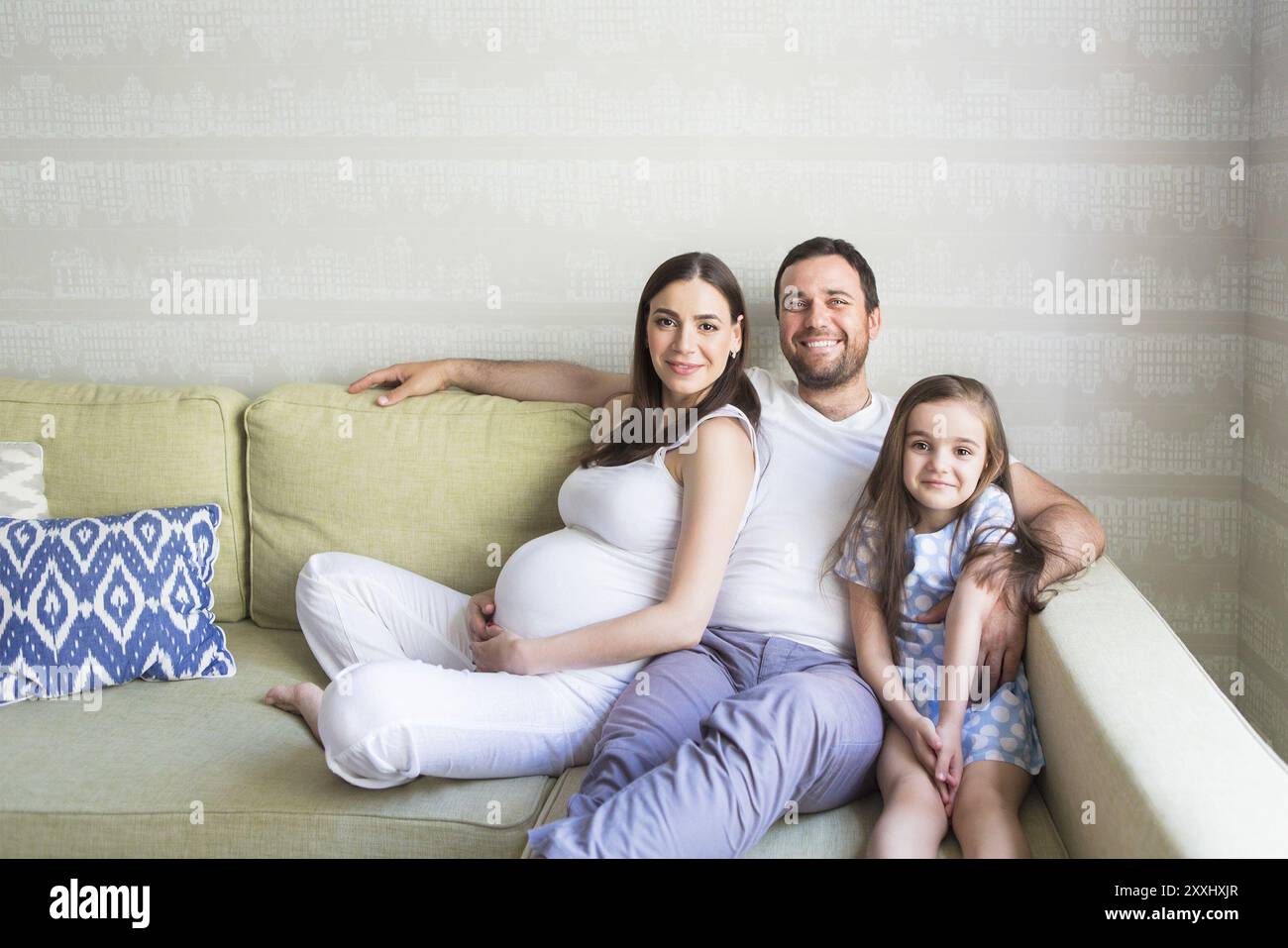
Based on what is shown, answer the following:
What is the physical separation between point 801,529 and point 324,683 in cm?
90

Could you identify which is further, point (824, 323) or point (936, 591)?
point (824, 323)

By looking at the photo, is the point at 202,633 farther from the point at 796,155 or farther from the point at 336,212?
the point at 796,155

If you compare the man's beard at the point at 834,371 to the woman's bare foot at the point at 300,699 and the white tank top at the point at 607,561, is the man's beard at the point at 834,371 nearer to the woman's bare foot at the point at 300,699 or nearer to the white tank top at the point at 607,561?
the white tank top at the point at 607,561

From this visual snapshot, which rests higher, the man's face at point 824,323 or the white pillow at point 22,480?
the man's face at point 824,323

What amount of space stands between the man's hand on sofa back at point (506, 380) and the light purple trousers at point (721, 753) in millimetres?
645

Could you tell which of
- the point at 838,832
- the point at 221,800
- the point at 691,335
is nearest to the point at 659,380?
the point at 691,335

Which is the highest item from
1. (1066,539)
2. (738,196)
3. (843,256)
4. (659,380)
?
(738,196)

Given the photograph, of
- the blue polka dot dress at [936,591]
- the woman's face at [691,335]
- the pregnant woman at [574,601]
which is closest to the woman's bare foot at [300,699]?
the pregnant woman at [574,601]

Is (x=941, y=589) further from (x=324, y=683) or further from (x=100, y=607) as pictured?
(x=100, y=607)

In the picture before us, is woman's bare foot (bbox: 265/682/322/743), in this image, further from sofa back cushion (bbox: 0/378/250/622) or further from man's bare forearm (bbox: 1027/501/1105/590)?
man's bare forearm (bbox: 1027/501/1105/590)

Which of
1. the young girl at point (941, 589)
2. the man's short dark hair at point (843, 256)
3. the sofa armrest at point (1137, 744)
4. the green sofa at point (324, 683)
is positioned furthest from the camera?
the man's short dark hair at point (843, 256)

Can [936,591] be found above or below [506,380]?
below

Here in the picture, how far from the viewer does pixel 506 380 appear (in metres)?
2.33

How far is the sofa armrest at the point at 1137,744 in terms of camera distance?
1.22 meters
